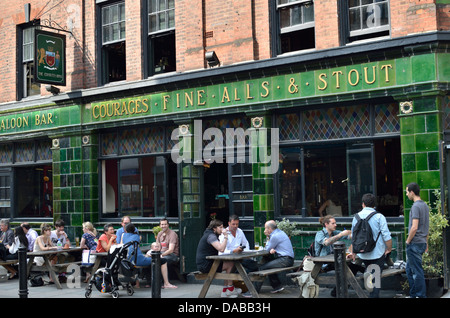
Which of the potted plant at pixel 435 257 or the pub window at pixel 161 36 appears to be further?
the pub window at pixel 161 36

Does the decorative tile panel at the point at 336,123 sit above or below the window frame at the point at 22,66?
below

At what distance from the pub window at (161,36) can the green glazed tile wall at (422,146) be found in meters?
6.03

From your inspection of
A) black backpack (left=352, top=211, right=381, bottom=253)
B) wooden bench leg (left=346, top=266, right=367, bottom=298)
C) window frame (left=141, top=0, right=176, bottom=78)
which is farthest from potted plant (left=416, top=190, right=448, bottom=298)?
window frame (left=141, top=0, right=176, bottom=78)

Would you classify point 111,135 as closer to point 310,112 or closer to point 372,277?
A: point 310,112

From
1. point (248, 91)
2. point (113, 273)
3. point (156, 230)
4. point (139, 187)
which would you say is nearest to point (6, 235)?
point (139, 187)

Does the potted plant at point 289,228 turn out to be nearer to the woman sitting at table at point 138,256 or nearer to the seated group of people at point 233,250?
the seated group of people at point 233,250

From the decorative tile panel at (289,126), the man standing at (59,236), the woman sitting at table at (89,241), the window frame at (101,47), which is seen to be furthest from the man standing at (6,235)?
the decorative tile panel at (289,126)

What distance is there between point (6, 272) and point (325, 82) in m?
8.45

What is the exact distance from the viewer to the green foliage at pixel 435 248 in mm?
9750

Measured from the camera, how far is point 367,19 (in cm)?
1141
